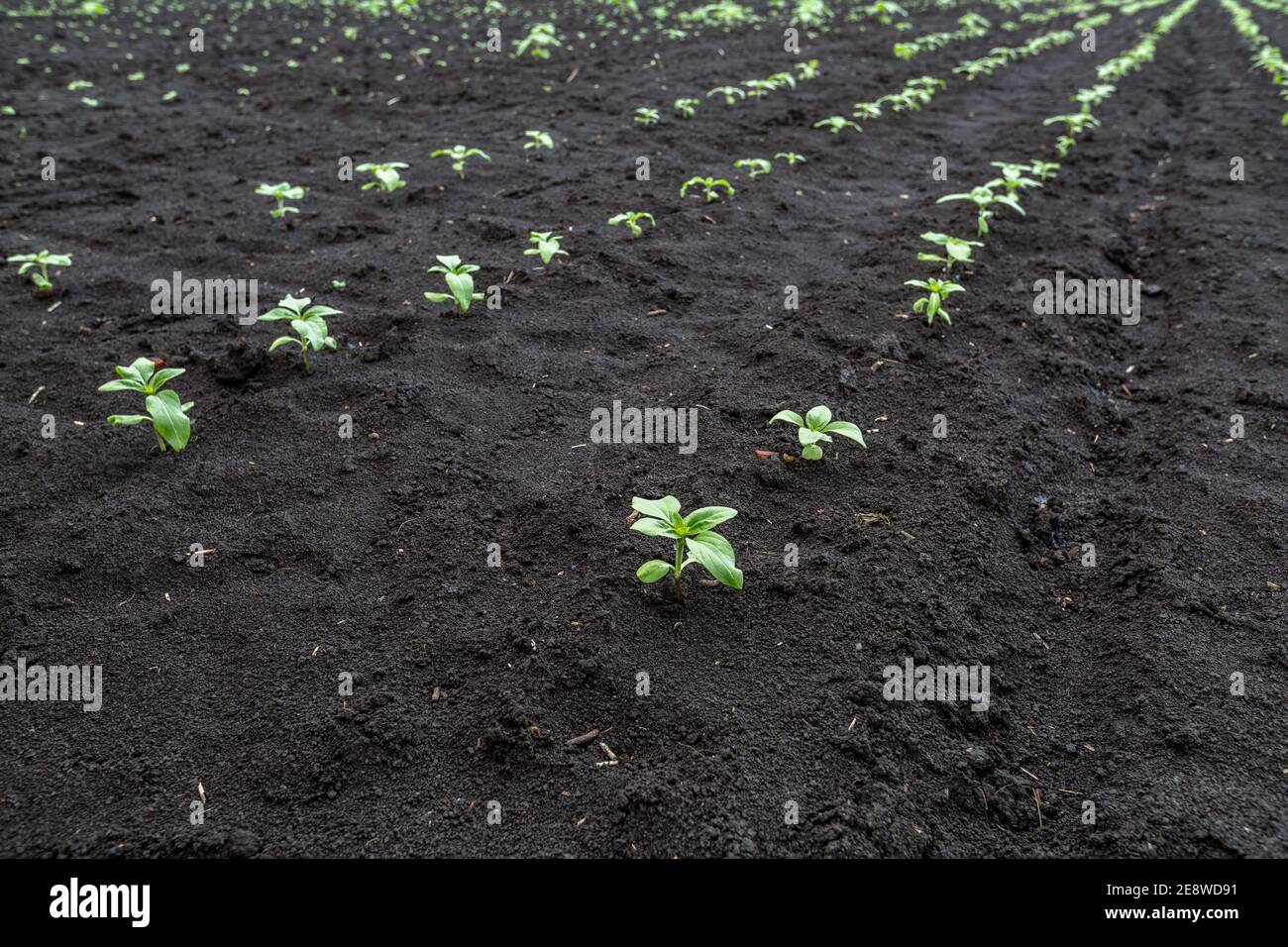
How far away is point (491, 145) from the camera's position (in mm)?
6684

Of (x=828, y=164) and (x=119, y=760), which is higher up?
(x=828, y=164)

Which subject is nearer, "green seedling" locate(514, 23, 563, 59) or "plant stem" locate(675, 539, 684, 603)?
"plant stem" locate(675, 539, 684, 603)

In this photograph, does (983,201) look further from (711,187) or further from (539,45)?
(539,45)

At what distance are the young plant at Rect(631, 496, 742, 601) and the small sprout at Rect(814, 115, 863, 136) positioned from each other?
5649mm

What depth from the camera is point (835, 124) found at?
6949 millimetres

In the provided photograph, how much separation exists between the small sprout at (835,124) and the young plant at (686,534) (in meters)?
5.65

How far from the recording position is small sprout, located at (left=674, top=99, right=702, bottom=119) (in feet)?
24.3

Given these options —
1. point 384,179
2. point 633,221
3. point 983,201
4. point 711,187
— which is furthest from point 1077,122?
point 384,179

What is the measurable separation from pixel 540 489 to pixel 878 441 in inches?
50.5

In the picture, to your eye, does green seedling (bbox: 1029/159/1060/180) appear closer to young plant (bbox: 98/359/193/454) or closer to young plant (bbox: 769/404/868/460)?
young plant (bbox: 769/404/868/460)

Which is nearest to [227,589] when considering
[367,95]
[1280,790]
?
[1280,790]

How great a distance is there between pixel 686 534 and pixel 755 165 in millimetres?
4506

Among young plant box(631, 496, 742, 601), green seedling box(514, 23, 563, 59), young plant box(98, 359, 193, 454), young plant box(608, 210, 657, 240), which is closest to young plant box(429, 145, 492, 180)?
young plant box(608, 210, 657, 240)

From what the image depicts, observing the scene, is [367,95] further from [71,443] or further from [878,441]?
[878,441]
